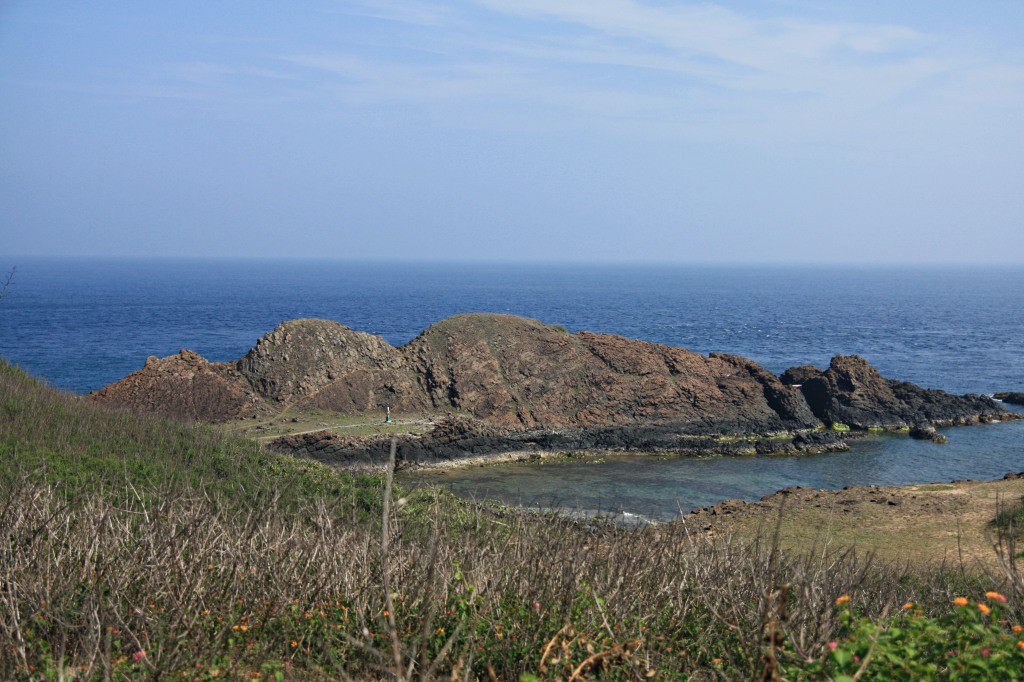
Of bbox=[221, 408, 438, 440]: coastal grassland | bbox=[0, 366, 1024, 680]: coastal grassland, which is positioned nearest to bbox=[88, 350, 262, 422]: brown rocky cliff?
bbox=[221, 408, 438, 440]: coastal grassland

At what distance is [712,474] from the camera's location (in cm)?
3244

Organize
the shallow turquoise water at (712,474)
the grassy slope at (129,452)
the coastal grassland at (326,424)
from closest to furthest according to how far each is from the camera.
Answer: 1. the grassy slope at (129,452)
2. the shallow turquoise water at (712,474)
3. the coastal grassland at (326,424)

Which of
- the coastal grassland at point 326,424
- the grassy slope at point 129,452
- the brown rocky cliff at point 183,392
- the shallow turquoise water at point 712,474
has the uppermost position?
the grassy slope at point 129,452

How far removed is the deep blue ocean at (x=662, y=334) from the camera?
31953 mm

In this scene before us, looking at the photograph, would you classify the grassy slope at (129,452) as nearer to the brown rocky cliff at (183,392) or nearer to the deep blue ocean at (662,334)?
the deep blue ocean at (662,334)

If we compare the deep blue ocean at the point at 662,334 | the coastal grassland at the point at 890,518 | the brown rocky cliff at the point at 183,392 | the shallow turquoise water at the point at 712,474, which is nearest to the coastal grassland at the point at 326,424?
the brown rocky cliff at the point at 183,392

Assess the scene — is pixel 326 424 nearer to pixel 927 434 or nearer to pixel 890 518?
pixel 890 518

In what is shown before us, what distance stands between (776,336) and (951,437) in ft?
146

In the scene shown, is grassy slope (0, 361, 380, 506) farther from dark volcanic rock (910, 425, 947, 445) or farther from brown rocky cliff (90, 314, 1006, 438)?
dark volcanic rock (910, 425, 947, 445)

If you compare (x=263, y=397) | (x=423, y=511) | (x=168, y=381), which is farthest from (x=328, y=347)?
(x=423, y=511)

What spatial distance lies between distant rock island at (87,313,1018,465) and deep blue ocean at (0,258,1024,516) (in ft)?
8.02

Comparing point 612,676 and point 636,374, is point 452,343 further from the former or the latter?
point 612,676

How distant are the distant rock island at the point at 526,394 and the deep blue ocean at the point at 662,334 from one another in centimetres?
244

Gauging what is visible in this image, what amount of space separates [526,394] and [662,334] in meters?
46.6
